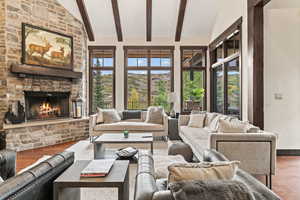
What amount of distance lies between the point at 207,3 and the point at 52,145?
224 inches

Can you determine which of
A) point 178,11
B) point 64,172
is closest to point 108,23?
point 178,11

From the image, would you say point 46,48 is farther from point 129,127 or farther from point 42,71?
point 129,127

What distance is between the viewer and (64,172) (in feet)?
6.18

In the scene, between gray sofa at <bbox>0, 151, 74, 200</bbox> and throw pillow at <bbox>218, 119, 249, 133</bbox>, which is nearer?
gray sofa at <bbox>0, 151, 74, 200</bbox>

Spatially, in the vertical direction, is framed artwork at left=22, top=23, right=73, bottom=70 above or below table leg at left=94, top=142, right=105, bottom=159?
above

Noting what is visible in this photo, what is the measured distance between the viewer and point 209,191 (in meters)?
1.21

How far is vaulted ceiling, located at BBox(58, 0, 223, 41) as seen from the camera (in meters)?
6.67

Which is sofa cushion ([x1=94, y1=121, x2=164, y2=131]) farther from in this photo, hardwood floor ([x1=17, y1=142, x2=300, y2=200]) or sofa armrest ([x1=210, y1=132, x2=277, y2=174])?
sofa armrest ([x1=210, y1=132, x2=277, y2=174])

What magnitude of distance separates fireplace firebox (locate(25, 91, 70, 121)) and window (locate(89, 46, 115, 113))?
1.28 metres

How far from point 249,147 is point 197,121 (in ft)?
9.00

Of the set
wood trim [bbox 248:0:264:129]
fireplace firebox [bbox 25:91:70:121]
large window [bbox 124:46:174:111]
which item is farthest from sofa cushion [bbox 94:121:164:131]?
wood trim [bbox 248:0:264:129]

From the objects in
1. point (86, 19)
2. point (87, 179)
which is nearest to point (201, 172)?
point (87, 179)

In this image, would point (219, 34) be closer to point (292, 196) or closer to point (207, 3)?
point (207, 3)

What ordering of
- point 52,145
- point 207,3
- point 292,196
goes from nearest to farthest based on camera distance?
1. point 292,196
2. point 52,145
3. point 207,3
